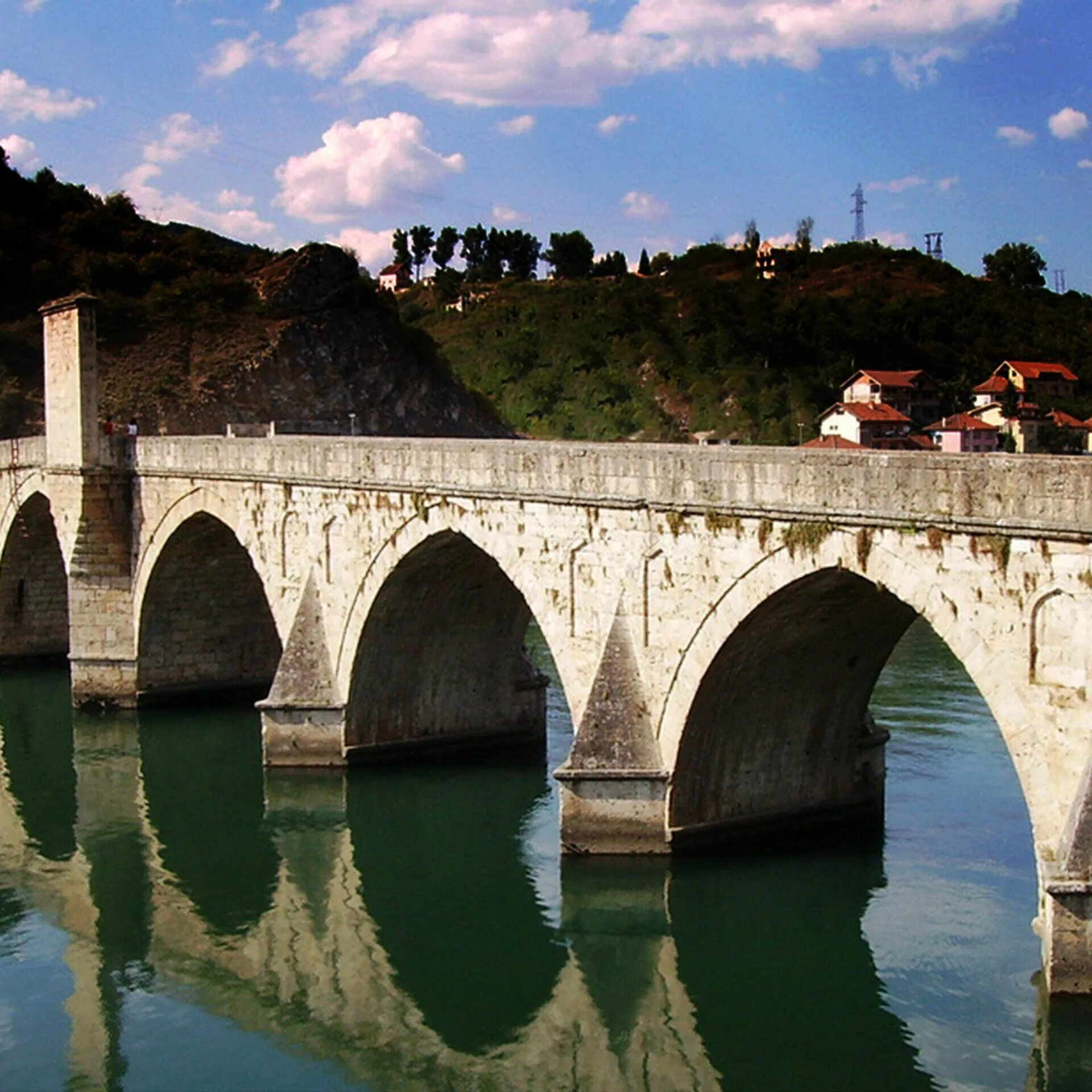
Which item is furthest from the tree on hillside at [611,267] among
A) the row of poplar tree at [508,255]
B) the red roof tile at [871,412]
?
the red roof tile at [871,412]

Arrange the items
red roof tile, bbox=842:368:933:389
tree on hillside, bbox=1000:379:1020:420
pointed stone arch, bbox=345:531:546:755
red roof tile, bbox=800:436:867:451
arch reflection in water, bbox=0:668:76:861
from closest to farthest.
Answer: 1. red roof tile, bbox=800:436:867:451
2. pointed stone arch, bbox=345:531:546:755
3. arch reflection in water, bbox=0:668:76:861
4. tree on hillside, bbox=1000:379:1020:420
5. red roof tile, bbox=842:368:933:389

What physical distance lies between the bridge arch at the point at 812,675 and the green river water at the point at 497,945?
28.2 inches

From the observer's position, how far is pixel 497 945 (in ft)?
49.9

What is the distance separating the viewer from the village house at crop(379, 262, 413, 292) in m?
103

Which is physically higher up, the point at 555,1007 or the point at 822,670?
the point at 822,670

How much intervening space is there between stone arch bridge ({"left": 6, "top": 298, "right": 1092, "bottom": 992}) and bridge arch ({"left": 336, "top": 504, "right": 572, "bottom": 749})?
0.14ft

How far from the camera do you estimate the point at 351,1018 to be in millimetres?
13727

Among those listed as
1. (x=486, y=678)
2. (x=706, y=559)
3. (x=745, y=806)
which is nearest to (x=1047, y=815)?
(x=706, y=559)

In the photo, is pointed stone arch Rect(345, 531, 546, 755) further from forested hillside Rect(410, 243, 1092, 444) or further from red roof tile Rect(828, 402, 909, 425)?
forested hillside Rect(410, 243, 1092, 444)

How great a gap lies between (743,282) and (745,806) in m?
65.9

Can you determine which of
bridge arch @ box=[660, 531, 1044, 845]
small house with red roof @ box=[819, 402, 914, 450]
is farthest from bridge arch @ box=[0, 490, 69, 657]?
small house with red roof @ box=[819, 402, 914, 450]

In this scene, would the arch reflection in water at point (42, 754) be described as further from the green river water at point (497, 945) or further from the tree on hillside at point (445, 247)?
the tree on hillside at point (445, 247)

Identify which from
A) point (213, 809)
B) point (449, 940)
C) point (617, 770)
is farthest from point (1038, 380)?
point (449, 940)

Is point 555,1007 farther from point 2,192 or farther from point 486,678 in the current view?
point 2,192
